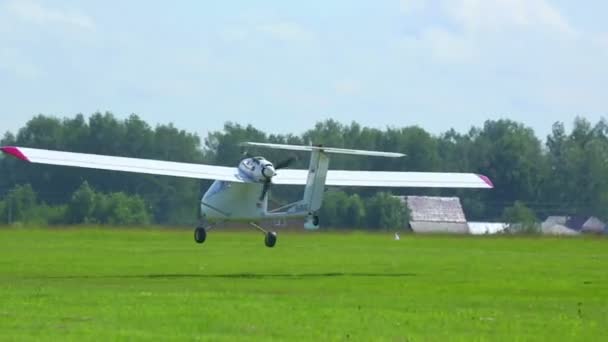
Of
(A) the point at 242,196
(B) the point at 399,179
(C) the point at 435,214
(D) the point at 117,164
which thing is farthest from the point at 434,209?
(D) the point at 117,164

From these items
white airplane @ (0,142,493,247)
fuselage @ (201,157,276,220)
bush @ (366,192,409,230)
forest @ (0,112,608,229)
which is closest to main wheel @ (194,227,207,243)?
white airplane @ (0,142,493,247)

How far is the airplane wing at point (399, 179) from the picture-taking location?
41.7 m

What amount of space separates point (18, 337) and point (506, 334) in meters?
6.04

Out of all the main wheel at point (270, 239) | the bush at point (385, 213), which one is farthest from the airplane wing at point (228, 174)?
the bush at point (385, 213)

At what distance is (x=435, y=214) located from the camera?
9844 centimetres

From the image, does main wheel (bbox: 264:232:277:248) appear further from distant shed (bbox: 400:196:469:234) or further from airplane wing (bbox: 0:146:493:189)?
distant shed (bbox: 400:196:469:234)

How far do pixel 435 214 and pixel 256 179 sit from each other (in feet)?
199

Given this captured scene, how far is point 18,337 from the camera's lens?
17156 millimetres

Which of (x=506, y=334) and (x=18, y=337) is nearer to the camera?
(x=18, y=337)

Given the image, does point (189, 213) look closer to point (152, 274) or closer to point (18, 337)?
point (152, 274)

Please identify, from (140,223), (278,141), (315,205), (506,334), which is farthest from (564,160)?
(506,334)

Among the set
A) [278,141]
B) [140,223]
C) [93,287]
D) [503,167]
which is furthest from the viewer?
[503,167]

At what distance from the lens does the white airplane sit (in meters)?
36.2

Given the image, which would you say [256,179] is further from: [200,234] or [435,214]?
[435,214]
